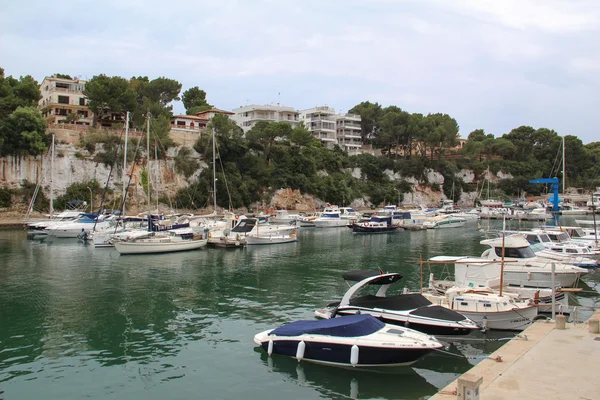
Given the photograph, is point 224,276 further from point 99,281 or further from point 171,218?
point 171,218

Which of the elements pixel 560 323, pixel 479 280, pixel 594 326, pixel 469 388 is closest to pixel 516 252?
pixel 479 280

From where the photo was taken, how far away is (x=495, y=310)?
19.5 metres

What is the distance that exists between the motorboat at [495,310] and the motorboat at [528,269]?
4.95 meters

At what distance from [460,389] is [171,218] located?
48431 millimetres

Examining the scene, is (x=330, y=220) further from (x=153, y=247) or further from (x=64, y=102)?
(x=64, y=102)

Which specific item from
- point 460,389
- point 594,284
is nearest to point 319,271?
point 594,284

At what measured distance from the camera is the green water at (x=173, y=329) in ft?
48.8

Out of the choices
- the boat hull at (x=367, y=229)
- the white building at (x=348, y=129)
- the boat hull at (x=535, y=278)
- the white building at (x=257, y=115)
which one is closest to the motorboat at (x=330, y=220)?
the boat hull at (x=367, y=229)

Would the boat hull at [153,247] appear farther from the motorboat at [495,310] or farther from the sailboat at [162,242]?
the motorboat at [495,310]

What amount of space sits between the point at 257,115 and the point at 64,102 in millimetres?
42742

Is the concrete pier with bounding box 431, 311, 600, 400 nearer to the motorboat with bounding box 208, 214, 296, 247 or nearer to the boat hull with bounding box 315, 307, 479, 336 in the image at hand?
the boat hull with bounding box 315, 307, 479, 336

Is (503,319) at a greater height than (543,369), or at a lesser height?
lesser

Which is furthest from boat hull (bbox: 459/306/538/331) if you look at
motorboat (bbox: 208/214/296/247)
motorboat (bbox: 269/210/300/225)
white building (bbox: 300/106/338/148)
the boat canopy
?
white building (bbox: 300/106/338/148)

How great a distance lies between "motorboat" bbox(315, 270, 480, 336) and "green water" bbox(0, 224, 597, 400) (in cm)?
99
